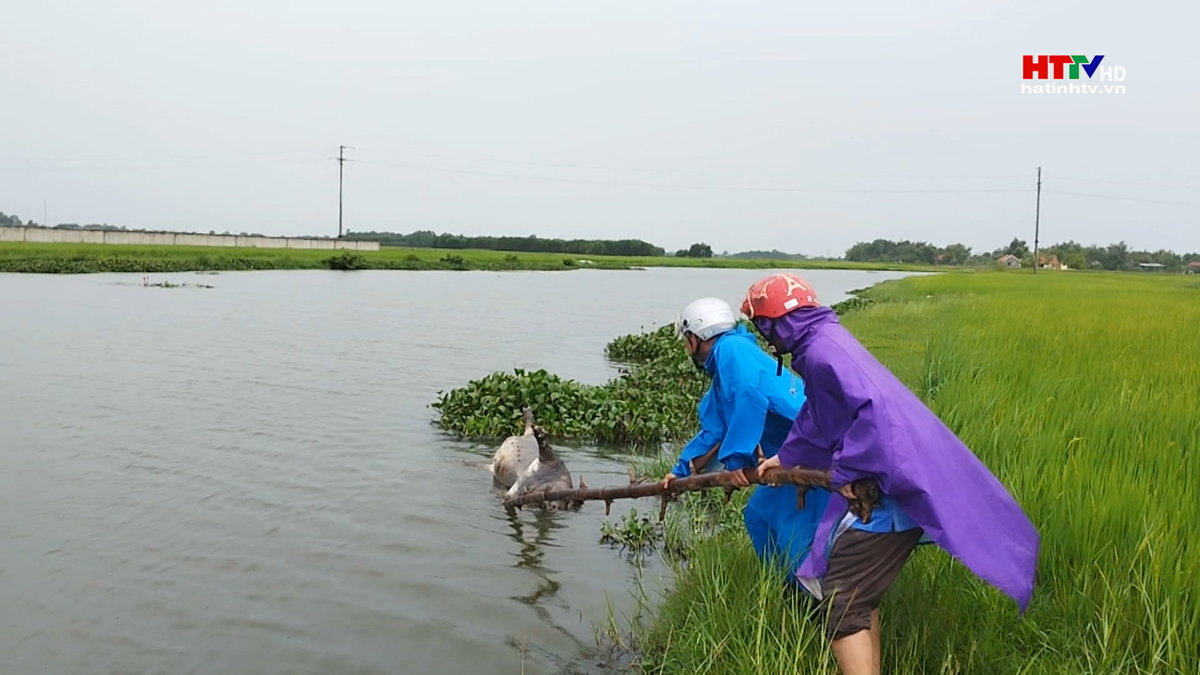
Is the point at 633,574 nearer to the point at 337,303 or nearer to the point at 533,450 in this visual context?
the point at 533,450

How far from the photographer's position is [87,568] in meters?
6.32

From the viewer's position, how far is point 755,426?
4.73m

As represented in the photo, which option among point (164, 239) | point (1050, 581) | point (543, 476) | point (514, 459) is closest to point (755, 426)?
point (1050, 581)

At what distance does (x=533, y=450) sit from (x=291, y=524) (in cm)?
232

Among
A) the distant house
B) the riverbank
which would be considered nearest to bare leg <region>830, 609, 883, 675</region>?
the riverbank

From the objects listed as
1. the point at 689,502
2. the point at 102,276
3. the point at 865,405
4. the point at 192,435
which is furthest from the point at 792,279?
the point at 102,276

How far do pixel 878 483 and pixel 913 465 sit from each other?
17 centimetres

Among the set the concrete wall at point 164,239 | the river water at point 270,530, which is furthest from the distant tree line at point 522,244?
the river water at point 270,530

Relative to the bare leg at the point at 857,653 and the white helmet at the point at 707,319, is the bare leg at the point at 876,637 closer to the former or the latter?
the bare leg at the point at 857,653

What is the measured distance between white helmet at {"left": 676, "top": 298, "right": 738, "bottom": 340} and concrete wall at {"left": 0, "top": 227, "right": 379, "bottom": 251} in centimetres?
6910

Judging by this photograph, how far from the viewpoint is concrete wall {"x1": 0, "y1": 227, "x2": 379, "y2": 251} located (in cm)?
6262

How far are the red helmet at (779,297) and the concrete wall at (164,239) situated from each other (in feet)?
230

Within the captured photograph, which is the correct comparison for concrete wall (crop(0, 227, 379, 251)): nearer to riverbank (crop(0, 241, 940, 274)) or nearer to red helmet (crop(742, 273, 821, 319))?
riverbank (crop(0, 241, 940, 274))

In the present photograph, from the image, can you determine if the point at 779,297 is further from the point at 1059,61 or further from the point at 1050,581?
the point at 1059,61
